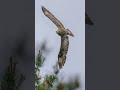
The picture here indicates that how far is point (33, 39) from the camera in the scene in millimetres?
3578

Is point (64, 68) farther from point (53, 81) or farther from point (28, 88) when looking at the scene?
point (28, 88)

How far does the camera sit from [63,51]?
11.1 ft

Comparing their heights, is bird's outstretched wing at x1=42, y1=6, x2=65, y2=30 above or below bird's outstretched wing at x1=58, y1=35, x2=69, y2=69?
above

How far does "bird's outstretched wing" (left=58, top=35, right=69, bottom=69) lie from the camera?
11.1ft

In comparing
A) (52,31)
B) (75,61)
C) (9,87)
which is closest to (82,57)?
(75,61)

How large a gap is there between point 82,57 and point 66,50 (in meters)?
0.12
